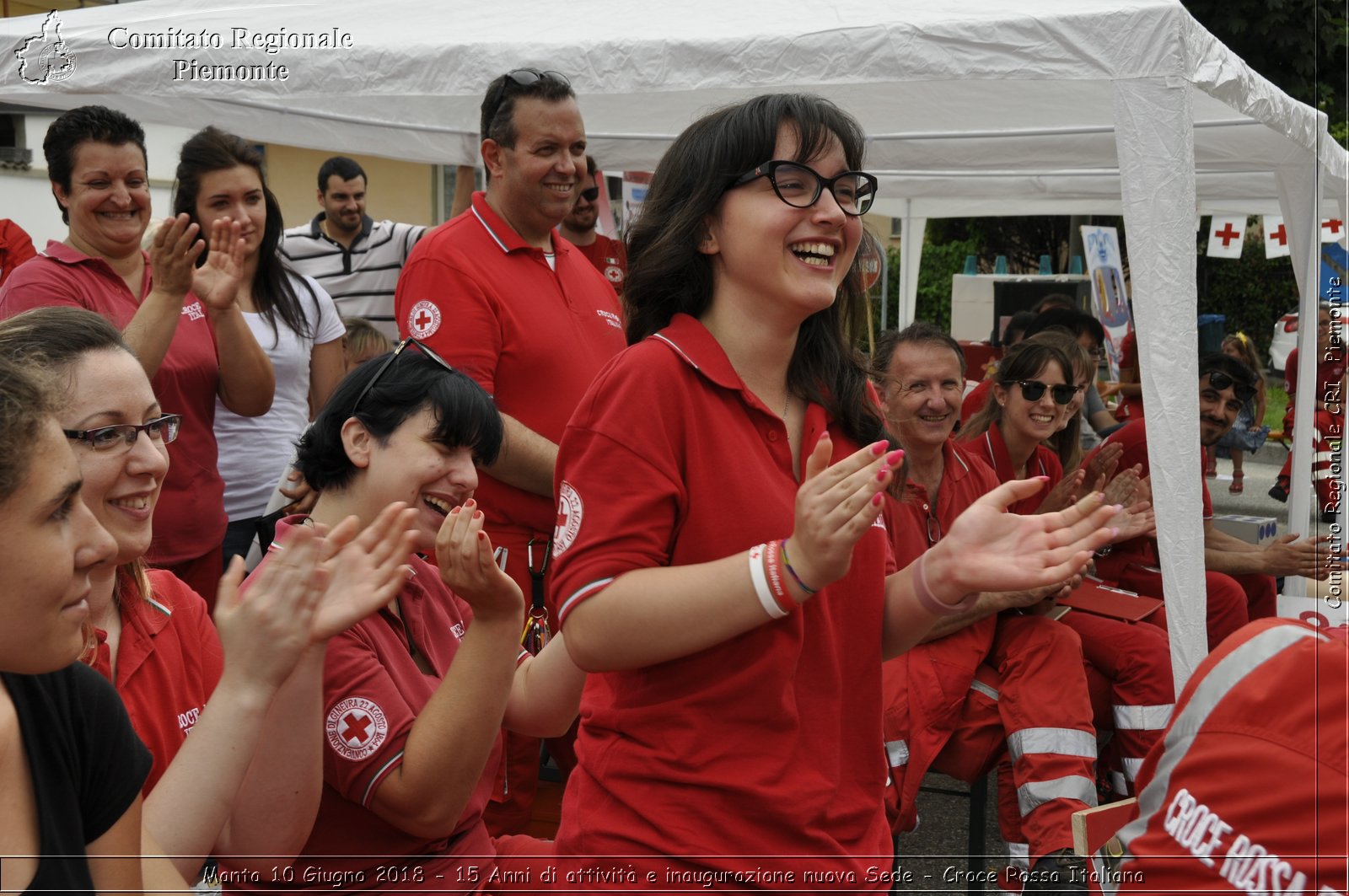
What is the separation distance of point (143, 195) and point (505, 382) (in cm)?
141

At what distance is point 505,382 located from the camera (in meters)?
3.39

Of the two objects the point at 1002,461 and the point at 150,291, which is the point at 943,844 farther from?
the point at 150,291

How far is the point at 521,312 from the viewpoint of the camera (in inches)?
134

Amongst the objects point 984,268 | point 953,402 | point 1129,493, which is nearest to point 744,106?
point 953,402

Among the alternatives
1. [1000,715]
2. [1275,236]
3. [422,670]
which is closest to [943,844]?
[1000,715]

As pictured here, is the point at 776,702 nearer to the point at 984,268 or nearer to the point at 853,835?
the point at 853,835

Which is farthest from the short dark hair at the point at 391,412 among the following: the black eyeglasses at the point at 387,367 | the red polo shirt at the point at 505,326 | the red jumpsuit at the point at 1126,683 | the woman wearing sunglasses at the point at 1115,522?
the red jumpsuit at the point at 1126,683

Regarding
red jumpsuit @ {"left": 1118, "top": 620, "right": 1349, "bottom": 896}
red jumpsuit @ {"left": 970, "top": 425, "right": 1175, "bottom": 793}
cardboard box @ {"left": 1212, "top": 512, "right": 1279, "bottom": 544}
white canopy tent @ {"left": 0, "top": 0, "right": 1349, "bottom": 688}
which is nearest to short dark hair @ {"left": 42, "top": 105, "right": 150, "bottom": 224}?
white canopy tent @ {"left": 0, "top": 0, "right": 1349, "bottom": 688}

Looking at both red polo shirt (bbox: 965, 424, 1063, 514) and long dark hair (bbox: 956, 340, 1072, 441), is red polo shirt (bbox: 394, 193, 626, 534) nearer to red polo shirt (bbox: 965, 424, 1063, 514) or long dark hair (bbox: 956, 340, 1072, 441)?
red polo shirt (bbox: 965, 424, 1063, 514)

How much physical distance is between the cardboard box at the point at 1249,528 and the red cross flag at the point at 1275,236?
4852 millimetres

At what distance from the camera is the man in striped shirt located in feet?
21.1

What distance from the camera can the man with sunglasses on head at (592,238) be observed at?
18.2 ft

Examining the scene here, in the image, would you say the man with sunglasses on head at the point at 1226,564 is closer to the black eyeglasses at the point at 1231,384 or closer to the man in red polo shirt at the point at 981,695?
the black eyeglasses at the point at 1231,384

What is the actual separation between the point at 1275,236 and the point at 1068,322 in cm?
324
